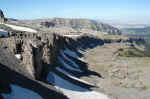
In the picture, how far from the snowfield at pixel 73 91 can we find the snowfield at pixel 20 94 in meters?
9.25

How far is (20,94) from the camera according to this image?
82.3 ft

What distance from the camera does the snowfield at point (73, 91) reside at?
1481 inches

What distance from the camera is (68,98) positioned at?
113ft

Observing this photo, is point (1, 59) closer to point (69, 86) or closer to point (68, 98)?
point (68, 98)

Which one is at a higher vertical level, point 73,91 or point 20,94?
point 20,94

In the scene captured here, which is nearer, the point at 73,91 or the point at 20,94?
the point at 20,94

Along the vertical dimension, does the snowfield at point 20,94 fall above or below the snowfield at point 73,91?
above

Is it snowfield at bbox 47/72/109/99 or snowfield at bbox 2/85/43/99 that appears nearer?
snowfield at bbox 2/85/43/99

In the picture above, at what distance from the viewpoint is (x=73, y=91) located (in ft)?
129

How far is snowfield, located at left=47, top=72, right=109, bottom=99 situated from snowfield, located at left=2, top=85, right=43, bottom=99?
9.25m

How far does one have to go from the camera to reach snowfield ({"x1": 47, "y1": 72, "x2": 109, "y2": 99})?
37.6 meters

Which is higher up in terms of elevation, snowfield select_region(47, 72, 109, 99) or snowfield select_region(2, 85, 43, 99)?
snowfield select_region(2, 85, 43, 99)

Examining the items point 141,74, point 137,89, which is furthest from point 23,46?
point 141,74

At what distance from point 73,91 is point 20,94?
15.4 meters
